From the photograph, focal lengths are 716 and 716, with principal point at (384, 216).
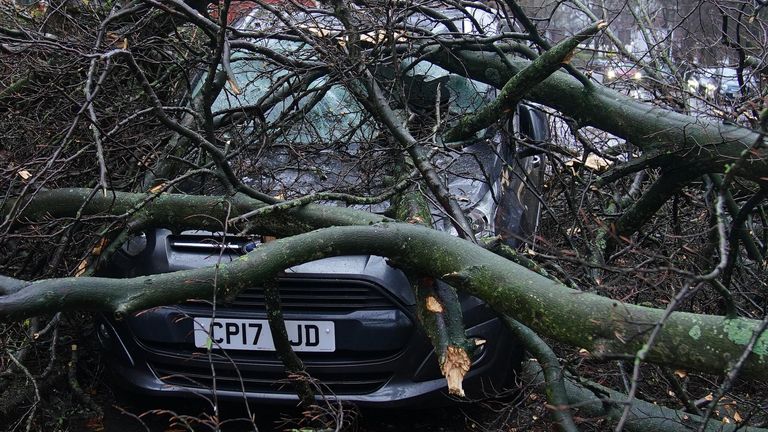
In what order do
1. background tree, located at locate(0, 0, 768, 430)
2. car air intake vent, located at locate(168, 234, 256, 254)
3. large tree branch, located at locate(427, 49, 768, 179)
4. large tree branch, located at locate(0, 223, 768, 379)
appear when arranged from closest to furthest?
large tree branch, located at locate(0, 223, 768, 379)
background tree, located at locate(0, 0, 768, 430)
large tree branch, located at locate(427, 49, 768, 179)
car air intake vent, located at locate(168, 234, 256, 254)

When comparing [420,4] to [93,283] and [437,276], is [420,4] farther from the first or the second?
[93,283]

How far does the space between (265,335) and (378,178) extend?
3.54 ft

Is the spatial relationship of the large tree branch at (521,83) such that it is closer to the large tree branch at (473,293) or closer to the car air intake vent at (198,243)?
the large tree branch at (473,293)


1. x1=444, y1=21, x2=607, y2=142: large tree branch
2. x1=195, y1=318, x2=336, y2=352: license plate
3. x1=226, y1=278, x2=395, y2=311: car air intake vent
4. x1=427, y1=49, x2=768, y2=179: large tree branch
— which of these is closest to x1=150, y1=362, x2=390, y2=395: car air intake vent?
x1=195, y1=318, x2=336, y2=352: license plate

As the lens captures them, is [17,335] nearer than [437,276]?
No

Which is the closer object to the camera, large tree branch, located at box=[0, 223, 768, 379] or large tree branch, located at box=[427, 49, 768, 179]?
large tree branch, located at box=[0, 223, 768, 379]

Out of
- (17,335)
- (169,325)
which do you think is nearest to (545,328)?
(169,325)

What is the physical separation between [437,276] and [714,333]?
92 cm

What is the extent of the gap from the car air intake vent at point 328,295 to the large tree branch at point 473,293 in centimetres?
52

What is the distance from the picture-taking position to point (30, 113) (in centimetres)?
360

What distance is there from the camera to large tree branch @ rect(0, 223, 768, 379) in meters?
1.81

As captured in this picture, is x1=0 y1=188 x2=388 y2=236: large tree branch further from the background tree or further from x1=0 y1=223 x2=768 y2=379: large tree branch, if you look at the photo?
x1=0 y1=223 x2=768 y2=379: large tree branch

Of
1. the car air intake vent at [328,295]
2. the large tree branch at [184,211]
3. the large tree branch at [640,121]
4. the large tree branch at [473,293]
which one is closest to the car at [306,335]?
the car air intake vent at [328,295]

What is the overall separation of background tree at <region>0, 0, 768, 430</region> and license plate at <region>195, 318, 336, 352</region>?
0.43 m
